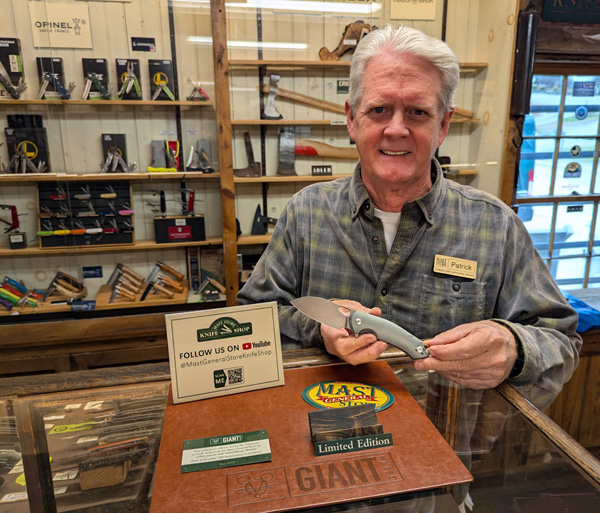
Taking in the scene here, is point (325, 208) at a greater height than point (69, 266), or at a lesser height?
greater

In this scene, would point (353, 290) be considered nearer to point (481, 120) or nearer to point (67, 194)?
point (67, 194)

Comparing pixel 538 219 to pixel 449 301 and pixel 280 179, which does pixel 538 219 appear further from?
A: pixel 449 301

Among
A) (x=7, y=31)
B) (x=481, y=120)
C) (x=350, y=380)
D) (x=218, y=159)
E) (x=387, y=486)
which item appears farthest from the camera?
(x=481, y=120)

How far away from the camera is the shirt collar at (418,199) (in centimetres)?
132

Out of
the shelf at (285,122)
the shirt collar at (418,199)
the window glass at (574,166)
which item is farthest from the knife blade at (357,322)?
the window glass at (574,166)

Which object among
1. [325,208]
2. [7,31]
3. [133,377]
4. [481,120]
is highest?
[7,31]

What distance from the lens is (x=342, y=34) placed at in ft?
11.2

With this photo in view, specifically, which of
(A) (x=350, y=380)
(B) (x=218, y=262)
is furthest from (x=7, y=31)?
(A) (x=350, y=380)

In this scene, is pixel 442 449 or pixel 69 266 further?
pixel 69 266

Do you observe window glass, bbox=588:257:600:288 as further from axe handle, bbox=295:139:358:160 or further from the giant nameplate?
the giant nameplate

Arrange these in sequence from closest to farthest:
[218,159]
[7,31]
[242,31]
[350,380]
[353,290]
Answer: [350,380]
[353,290]
[7,31]
[218,159]
[242,31]

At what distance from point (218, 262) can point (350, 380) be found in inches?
101

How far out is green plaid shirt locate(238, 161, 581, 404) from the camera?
126 cm

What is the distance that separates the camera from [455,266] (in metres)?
1.29
